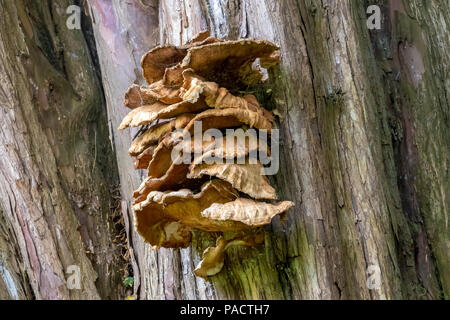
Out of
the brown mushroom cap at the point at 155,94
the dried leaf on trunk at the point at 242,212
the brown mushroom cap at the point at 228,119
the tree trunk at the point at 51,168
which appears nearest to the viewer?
the dried leaf on trunk at the point at 242,212

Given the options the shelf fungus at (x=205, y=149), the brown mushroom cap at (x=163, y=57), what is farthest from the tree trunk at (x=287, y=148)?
the brown mushroom cap at (x=163, y=57)

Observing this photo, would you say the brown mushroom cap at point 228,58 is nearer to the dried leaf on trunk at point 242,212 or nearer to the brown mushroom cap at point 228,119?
the brown mushroom cap at point 228,119

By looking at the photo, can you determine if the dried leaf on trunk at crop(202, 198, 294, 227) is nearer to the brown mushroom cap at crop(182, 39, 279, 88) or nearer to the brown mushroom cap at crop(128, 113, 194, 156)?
the brown mushroom cap at crop(128, 113, 194, 156)

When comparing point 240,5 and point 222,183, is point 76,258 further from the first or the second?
point 240,5

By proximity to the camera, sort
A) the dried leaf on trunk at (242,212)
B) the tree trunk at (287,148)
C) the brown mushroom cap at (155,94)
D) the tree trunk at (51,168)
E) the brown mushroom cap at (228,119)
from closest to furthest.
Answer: the dried leaf on trunk at (242,212) → the brown mushroom cap at (228,119) → the brown mushroom cap at (155,94) → the tree trunk at (287,148) → the tree trunk at (51,168)

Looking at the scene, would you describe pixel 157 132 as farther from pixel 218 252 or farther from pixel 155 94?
pixel 218 252

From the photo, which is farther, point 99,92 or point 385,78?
point 99,92

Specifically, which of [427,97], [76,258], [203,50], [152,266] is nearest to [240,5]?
[203,50]

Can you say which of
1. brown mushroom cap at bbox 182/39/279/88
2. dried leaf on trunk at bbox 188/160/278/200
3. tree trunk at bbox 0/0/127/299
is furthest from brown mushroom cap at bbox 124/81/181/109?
tree trunk at bbox 0/0/127/299
